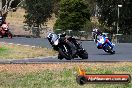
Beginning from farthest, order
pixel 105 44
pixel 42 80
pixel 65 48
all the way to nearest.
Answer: pixel 105 44
pixel 65 48
pixel 42 80

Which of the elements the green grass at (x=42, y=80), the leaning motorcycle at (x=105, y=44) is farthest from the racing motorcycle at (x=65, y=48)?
the green grass at (x=42, y=80)

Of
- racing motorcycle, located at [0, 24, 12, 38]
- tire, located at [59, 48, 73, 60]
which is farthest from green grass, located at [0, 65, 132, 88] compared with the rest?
racing motorcycle, located at [0, 24, 12, 38]

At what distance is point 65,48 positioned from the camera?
25.8 metres

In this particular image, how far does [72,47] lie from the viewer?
25750 millimetres

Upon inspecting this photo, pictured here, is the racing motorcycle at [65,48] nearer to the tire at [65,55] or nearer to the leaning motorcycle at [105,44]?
→ the tire at [65,55]

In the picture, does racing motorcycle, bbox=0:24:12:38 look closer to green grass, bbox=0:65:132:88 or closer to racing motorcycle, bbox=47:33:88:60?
racing motorcycle, bbox=47:33:88:60

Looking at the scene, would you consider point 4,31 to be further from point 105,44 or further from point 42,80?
point 42,80

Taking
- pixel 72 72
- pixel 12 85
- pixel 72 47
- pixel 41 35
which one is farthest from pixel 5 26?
pixel 12 85

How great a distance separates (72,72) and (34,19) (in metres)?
56.3

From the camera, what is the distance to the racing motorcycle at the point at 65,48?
25.4 m

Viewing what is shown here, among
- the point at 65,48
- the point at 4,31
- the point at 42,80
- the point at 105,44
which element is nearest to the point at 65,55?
the point at 65,48

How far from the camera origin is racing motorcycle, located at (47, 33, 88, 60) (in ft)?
83.4

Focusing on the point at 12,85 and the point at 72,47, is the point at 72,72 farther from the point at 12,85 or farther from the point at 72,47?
the point at 72,47

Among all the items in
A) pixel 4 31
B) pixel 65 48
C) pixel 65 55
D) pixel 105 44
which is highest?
pixel 65 48
